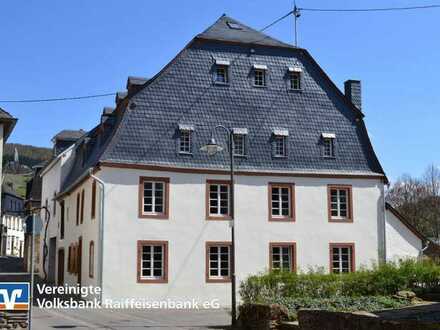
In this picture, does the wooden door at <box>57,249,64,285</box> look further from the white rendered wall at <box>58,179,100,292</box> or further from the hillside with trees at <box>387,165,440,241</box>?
the hillside with trees at <box>387,165,440,241</box>

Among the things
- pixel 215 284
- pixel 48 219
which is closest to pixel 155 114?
pixel 215 284

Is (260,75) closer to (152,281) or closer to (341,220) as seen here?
(341,220)

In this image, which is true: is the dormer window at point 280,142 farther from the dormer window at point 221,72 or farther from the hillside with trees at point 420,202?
the hillside with trees at point 420,202

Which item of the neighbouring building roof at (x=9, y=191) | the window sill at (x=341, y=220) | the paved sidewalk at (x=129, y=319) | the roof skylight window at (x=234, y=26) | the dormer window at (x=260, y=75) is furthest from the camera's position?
the neighbouring building roof at (x=9, y=191)

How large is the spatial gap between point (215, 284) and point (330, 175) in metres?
7.84

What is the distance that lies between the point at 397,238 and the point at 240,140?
9.62m

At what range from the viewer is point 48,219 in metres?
45.8

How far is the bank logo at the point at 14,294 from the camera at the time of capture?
41.3 feet

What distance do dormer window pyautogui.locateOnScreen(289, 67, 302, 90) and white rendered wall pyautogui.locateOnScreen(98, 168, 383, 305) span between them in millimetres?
5059

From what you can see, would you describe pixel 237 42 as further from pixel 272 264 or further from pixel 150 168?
pixel 272 264

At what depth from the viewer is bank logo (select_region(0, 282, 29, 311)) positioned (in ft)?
41.3

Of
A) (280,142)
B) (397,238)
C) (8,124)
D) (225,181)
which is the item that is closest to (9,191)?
(280,142)

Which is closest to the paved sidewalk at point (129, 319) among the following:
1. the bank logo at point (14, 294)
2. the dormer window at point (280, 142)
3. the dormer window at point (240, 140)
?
the bank logo at point (14, 294)

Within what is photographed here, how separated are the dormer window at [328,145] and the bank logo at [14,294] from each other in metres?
21.5
